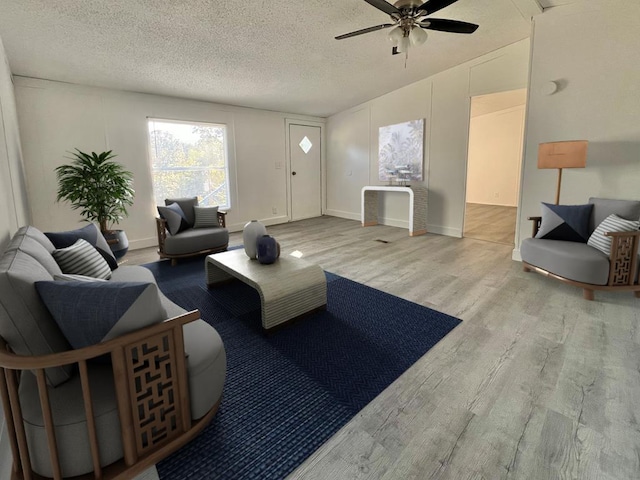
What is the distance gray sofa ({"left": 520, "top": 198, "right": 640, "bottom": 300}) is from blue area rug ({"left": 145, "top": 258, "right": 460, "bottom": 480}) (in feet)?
4.53

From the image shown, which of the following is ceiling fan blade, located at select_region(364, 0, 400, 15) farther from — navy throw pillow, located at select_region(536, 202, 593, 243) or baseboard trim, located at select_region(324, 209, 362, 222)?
baseboard trim, located at select_region(324, 209, 362, 222)

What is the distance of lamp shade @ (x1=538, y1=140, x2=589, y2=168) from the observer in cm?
303

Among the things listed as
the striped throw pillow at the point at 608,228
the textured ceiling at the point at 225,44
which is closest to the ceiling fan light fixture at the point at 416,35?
the textured ceiling at the point at 225,44

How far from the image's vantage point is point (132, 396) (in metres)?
1.15

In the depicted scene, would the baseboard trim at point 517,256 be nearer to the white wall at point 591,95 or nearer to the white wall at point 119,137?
the white wall at point 591,95

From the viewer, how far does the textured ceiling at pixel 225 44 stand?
2766 millimetres

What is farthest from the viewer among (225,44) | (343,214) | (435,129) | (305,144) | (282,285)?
(343,214)

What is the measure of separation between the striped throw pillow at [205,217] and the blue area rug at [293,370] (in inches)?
59.2

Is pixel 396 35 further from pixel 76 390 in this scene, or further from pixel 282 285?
pixel 76 390

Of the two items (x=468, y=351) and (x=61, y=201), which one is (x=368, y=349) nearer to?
(x=468, y=351)

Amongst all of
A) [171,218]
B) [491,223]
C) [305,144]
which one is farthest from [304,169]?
[491,223]

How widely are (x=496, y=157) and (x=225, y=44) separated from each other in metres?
8.08

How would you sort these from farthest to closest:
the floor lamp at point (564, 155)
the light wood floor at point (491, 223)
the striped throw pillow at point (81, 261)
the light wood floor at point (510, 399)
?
the light wood floor at point (491, 223) → the floor lamp at point (564, 155) → the striped throw pillow at point (81, 261) → the light wood floor at point (510, 399)

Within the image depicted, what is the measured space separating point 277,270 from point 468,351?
150 centimetres
